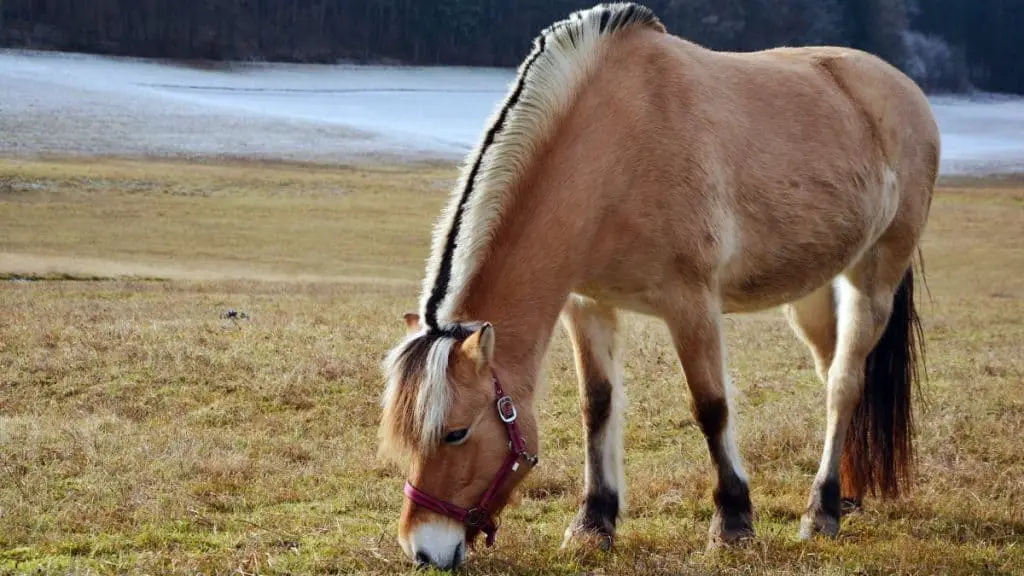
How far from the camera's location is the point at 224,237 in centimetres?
2847

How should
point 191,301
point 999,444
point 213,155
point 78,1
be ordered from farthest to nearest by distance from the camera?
point 78,1 < point 213,155 < point 191,301 < point 999,444

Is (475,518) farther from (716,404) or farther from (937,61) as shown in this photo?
(937,61)

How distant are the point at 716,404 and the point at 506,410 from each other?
1375mm

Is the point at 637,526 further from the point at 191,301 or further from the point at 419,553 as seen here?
the point at 191,301

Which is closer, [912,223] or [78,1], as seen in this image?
[912,223]

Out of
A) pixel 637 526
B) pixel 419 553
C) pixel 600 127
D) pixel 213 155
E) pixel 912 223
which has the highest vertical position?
pixel 600 127

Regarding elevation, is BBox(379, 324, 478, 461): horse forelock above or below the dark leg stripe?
above

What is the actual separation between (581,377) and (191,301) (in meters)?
10.9

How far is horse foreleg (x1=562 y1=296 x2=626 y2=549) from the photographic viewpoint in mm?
5754

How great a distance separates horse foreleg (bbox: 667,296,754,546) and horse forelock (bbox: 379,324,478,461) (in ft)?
4.48

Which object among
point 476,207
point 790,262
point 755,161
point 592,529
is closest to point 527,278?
point 476,207

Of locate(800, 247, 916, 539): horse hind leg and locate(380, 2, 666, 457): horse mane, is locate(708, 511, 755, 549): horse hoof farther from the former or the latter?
locate(380, 2, 666, 457): horse mane

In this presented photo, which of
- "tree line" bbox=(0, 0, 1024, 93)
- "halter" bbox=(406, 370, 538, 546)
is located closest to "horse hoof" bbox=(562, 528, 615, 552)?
"halter" bbox=(406, 370, 538, 546)

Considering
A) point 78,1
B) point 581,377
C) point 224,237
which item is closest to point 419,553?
point 581,377
